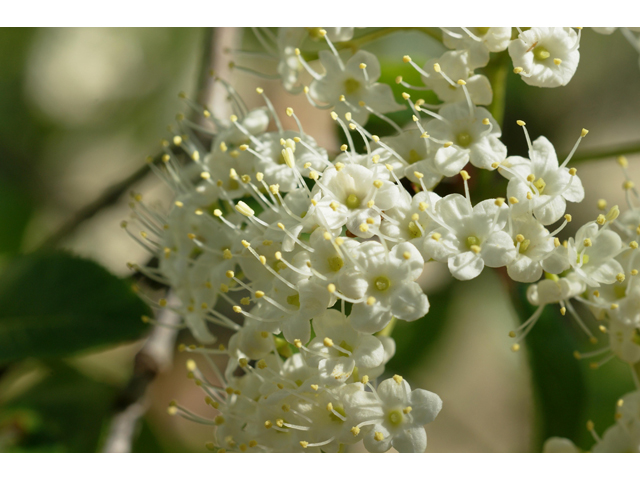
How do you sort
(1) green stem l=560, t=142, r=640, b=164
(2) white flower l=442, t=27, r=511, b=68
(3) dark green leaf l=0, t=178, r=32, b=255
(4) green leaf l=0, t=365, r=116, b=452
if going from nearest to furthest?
(2) white flower l=442, t=27, r=511, b=68 → (1) green stem l=560, t=142, r=640, b=164 → (4) green leaf l=0, t=365, r=116, b=452 → (3) dark green leaf l=0, t=178, r=32, b=255

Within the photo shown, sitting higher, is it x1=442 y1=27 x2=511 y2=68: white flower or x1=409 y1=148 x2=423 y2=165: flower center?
x1=442 y1=27 x2=511 y2=68: white flower

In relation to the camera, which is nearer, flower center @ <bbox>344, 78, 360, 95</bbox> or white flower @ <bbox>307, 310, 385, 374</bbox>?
white flower @ <bbox>307, 310, 385, 374</bbox>

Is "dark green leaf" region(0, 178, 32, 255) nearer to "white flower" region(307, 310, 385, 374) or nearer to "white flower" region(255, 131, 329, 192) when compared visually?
"white flower" region(255, 131, 329, 192)

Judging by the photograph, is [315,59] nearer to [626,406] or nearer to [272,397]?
[272,397]

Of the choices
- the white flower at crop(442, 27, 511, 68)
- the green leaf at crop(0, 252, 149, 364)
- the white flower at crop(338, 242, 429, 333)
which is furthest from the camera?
the green leaf at crop(0, 252, 149, 364)

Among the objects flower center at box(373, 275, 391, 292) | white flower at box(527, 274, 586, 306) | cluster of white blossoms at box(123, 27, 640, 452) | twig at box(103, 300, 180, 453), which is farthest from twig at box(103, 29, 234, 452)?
white flower at box(527, 274, 586, 306)

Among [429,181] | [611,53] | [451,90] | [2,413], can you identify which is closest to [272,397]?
→ [429,181]

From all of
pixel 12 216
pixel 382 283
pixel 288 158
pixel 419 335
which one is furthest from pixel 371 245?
pixel 12 216

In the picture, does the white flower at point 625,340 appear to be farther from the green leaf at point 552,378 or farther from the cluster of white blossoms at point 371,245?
the green leaf at point 552,378
